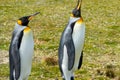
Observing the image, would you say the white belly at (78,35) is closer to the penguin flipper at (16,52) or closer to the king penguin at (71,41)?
the king penguin at (71,41)

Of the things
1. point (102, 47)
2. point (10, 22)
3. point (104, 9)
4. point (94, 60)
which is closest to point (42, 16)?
point (10, 22)

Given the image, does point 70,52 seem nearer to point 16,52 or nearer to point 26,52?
point 26,52

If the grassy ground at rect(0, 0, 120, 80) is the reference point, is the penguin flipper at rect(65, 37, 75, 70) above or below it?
above

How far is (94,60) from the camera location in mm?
13422

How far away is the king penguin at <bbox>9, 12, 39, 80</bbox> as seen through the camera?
29.1 ft

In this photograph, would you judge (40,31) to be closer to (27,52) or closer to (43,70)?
(43,70)

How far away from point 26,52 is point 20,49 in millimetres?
165

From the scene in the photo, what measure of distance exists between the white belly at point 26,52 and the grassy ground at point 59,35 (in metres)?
2.44

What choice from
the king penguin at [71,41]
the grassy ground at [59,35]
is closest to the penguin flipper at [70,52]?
the king penguin at [71,41]

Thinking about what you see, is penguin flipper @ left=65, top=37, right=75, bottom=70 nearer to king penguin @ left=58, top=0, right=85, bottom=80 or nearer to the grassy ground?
king penguin @ left=58, top=0, right=85, bottom=80

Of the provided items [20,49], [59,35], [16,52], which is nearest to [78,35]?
[20,49]

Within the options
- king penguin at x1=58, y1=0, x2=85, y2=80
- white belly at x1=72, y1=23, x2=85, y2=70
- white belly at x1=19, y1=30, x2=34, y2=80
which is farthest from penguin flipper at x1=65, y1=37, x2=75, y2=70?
white belly at x1=19, y1=30, x2=34, y2=80

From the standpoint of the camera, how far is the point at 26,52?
8930 millimetres

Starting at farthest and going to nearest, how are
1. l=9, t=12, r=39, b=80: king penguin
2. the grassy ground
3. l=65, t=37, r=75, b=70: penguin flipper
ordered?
1. the grassy ground
2. l=65, t=37, r=75, b=70: penguin flipper
3. l=9, t=12, r=39, b=80: king penguin
